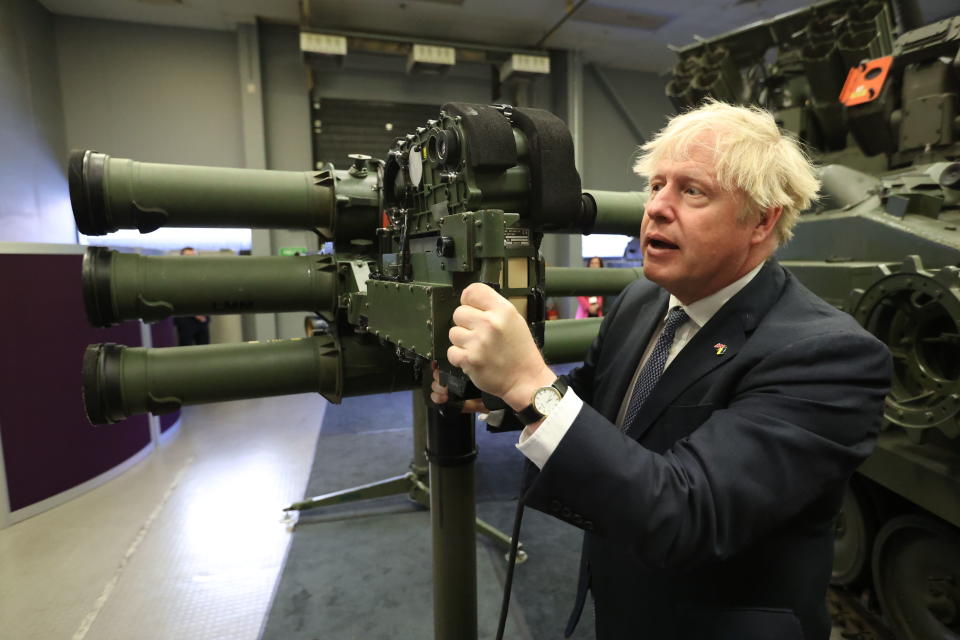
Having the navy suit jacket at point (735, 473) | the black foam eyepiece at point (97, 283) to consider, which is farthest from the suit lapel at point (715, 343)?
the black foam eyepiece at point (97, 283)

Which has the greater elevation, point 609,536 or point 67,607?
point 609,536

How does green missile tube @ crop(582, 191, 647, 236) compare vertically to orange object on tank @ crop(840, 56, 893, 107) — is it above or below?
below

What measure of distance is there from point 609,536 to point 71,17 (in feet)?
28.8

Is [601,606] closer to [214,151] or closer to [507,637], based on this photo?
[507,637]

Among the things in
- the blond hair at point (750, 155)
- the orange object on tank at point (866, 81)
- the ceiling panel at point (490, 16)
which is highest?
the ceiling panel at point (490, 16)

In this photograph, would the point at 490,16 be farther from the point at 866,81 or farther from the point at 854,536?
the point at 854,536

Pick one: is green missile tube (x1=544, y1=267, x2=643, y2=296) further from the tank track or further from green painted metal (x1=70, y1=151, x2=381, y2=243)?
the tank track

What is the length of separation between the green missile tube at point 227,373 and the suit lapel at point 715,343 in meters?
1.15

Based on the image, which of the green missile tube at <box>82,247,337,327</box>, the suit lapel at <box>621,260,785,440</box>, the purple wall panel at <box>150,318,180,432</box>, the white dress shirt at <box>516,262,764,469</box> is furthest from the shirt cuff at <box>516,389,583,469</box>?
the purple wall panel at <box>150,318,180,432</box>

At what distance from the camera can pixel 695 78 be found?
13.5 feet

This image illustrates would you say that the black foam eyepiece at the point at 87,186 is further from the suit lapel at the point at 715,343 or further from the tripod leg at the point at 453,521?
the suit lapel at the point at 715,343

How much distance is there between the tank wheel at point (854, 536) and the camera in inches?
97.7

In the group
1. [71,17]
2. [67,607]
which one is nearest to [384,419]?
[67,607]

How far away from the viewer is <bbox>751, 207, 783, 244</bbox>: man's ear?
3.24 ft
